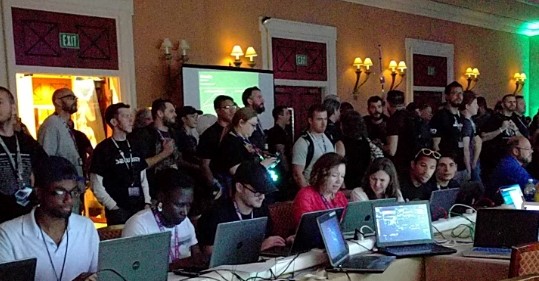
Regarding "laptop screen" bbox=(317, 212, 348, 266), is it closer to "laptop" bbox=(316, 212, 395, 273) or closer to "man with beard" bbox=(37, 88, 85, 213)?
"laptop" bbox=(316, 212, 395, 273)

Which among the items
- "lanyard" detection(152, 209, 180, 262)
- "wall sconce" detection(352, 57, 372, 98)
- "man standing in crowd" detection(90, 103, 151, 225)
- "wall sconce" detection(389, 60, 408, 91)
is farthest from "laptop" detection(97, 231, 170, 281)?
"wall sconce" detection(389, 60, 408, 91)

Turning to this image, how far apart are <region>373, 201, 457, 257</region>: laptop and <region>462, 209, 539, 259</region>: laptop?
0.16 m

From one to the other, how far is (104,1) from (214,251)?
13.7ft

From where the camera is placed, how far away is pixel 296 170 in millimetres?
4895

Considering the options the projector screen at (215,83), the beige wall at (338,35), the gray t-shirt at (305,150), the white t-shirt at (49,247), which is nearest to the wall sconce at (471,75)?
the beige wall at (338,35)

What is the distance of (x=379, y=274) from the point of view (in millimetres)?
2943

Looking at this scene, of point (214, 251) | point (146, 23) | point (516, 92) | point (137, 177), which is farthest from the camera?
point (516, 92)

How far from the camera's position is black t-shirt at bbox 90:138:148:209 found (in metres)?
4.13

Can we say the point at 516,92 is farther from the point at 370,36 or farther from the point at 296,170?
the point at 296,170

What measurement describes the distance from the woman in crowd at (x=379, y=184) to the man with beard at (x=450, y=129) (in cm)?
207

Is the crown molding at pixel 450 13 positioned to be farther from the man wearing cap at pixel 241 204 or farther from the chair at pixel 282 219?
the man wearing cap at pixel 241 204

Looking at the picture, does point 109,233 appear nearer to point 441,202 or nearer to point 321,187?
point 321,187

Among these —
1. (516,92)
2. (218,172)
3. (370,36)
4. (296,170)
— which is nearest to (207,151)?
(218,172)

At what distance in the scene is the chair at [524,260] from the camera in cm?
269
